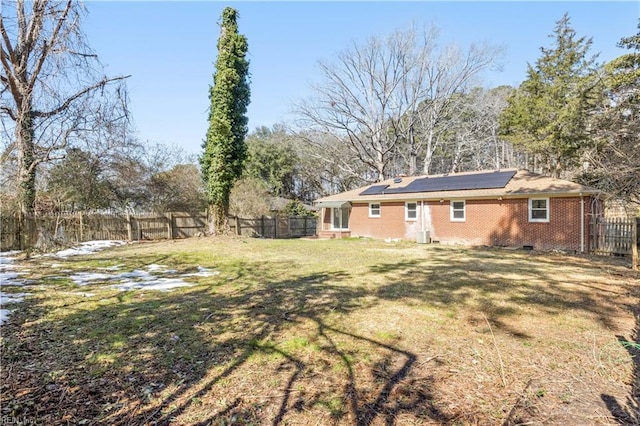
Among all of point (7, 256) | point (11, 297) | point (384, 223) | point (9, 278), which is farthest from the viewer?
point (384, 223)

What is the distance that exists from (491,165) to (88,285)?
3459cm

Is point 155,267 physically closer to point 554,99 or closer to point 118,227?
point 118,227

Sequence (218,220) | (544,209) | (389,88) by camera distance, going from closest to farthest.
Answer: (544,209) < (218,220) < (389,88)

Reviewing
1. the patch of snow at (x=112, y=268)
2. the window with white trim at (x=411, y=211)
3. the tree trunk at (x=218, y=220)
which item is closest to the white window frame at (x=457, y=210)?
the window with white trim at (x=411, y=211)

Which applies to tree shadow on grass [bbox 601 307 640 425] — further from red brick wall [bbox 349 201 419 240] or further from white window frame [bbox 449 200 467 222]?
red brick wall [bbox 349 201 419 240]

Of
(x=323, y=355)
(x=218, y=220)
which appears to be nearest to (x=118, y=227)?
(x=218, y=220)

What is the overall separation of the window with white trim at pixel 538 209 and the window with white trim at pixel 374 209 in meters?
7.73

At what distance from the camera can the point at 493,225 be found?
15.3 meters

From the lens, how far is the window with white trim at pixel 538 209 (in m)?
13.9

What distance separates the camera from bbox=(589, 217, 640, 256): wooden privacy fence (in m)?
11.6

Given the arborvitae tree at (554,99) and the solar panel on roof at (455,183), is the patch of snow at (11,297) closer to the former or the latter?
the solar panel on roof at (455,183)

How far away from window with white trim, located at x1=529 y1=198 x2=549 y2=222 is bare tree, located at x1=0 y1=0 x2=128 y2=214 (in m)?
15.0

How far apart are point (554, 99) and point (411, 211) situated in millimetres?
11580

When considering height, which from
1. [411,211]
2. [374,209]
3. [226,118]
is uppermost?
[226,118]
